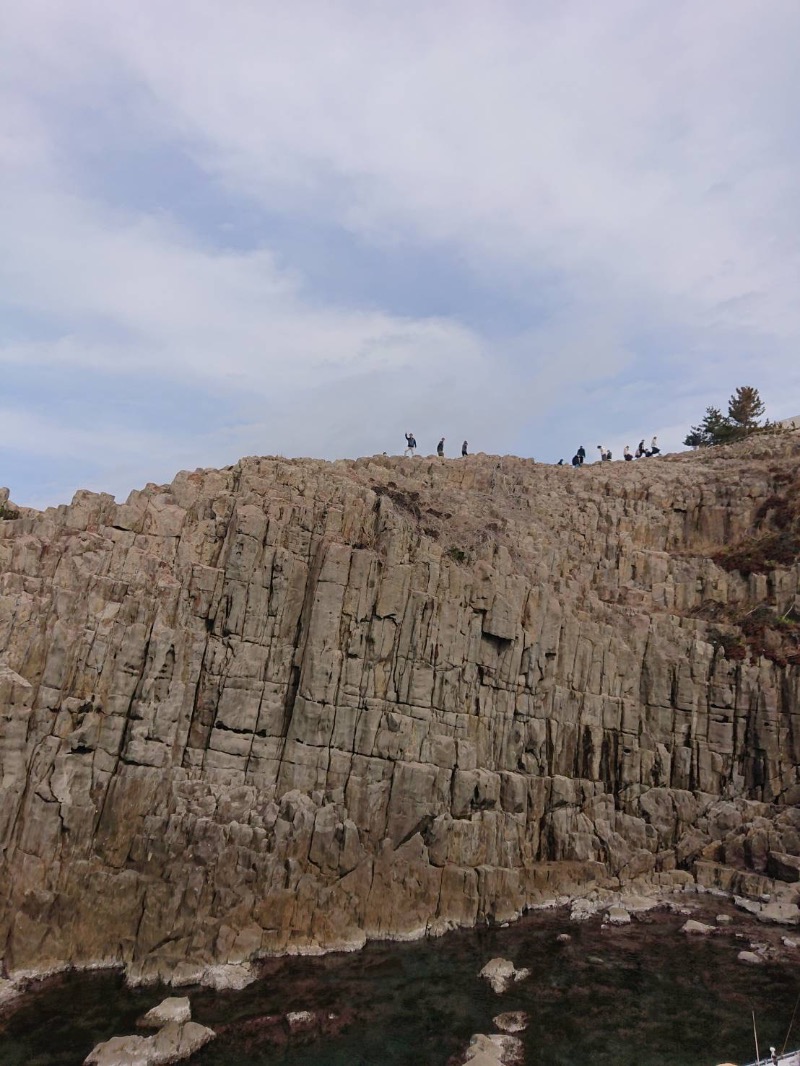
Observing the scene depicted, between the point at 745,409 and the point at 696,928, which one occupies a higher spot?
the point at 745,409

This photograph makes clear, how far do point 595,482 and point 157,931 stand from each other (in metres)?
52.5

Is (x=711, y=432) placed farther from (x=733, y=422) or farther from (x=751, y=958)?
(x=751, y=958)

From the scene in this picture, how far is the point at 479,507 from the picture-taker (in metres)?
62.0

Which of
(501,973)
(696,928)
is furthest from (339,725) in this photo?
(696,928)

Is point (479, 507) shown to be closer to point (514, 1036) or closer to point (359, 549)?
point (359, 549)

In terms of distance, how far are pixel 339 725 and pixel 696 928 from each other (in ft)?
68.5

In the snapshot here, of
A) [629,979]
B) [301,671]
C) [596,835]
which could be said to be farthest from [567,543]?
[629,979]

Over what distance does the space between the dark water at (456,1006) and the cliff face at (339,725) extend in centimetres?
232

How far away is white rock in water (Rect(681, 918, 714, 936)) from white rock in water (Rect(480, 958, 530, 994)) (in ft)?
32.9

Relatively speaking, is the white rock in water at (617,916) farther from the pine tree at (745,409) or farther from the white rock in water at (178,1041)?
the pine tree at (745,409)

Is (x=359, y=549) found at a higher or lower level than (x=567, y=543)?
lower

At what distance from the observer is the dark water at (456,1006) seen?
88.2 ft

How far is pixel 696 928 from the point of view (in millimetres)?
38281

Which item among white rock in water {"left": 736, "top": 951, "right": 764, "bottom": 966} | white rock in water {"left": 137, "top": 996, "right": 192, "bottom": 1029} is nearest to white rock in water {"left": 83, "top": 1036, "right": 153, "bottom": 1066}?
white rock in water {"left": 137, "top": 996, "right": 192, "bottom": 1029}
